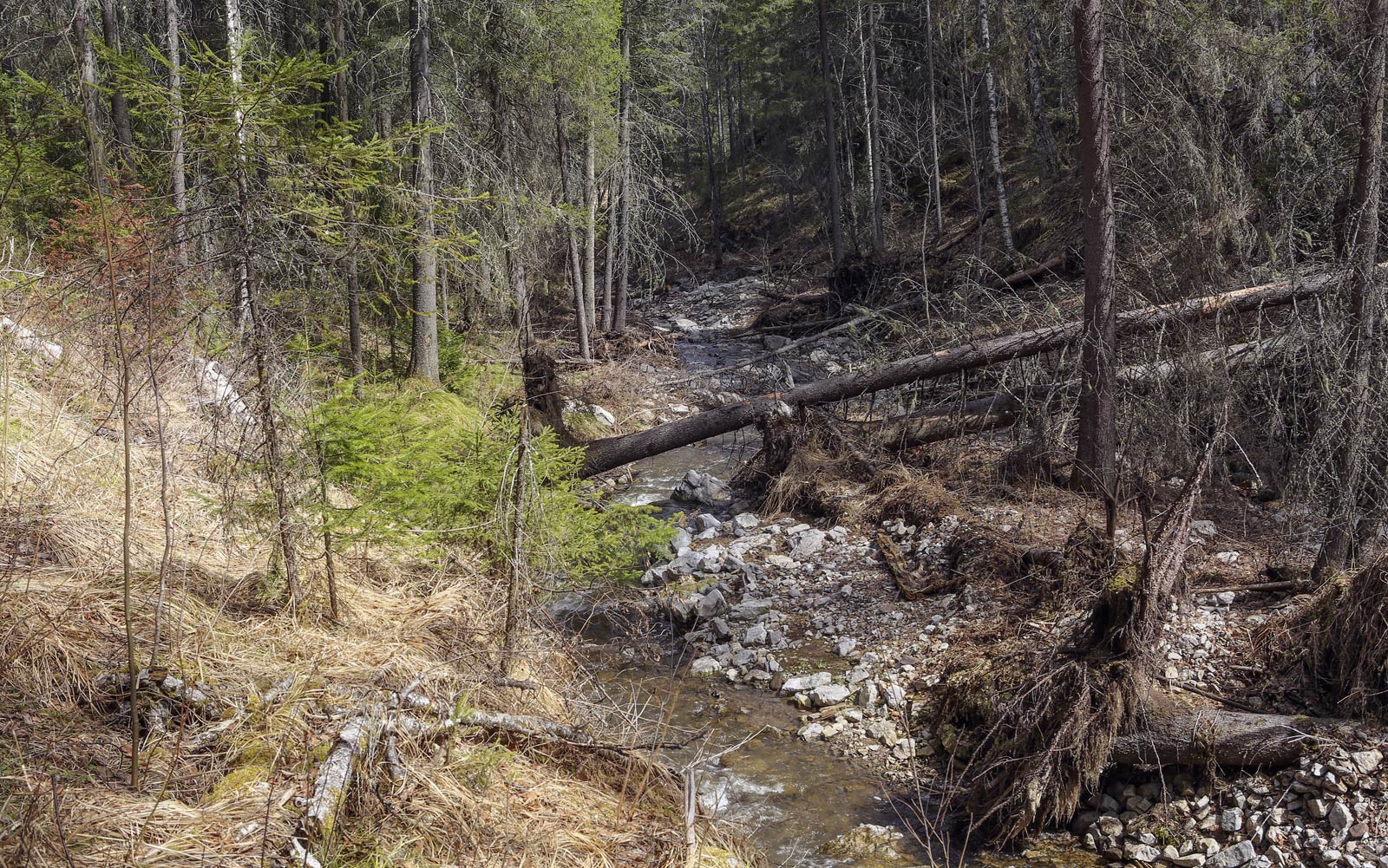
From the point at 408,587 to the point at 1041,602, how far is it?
15.9ft

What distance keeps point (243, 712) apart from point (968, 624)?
535cm

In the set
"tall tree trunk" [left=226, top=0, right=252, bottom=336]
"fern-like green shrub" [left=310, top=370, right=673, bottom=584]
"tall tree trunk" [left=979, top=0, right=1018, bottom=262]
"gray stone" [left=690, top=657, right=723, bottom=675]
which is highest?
"tall tree trunk" [left=979, top=0, right=1018, bottom=262]

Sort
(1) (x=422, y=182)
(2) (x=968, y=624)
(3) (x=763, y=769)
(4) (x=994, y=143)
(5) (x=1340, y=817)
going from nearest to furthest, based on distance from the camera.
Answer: (5) (x=1340, y=817) → (3) (x=763, y=769) → (2) (x=968, y=624) → (1) (x=422, y=182) → (4) (x=994, y=143)

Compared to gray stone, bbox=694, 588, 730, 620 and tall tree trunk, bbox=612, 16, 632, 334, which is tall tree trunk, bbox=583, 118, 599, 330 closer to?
tall tree trunk, bbox=612, 16, 632, 334

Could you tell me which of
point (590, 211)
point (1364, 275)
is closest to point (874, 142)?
point (590, 211)

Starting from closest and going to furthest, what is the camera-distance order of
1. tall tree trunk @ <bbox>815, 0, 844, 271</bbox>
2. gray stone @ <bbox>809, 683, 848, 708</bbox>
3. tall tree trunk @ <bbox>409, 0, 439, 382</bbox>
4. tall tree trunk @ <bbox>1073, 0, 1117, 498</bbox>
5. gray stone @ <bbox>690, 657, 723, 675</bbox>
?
gray stone @ <bbox>809, 683, 848, 708</bbox> → gray stone @ <bbox>690, 657, 723, 675</bbox> → tall tree trunk @ <bbox>1073, 0, 1117, 498</bbox> → tall tree trunk @ <bbox>409, 0, 439, 382</bbox> → tall tree trunk @ <bbox>815, 0, 844, 271</bbox>

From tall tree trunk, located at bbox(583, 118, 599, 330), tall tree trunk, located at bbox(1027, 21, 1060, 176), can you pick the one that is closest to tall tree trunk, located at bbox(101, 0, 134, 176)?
tall tree trunk, located at bbox(583, 118, 599, 330)

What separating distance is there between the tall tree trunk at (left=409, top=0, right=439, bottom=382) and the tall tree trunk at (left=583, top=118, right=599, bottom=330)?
5.46 metres

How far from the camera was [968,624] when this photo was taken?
279 inches

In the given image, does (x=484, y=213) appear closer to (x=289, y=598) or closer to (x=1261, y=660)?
(x=289, y=598)

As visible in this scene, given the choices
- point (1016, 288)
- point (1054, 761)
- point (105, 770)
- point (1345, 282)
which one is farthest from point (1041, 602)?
point (1016, 288)

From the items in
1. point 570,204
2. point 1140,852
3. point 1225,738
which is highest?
point 570,204

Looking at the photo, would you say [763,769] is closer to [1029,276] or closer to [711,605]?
[711,605]

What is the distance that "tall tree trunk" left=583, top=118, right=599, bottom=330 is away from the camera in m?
18.7
